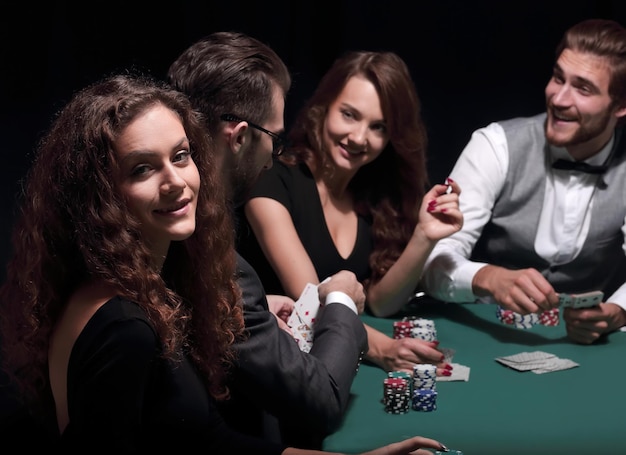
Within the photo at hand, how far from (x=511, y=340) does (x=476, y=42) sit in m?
2.36

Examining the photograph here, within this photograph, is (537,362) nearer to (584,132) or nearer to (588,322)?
(588,322)

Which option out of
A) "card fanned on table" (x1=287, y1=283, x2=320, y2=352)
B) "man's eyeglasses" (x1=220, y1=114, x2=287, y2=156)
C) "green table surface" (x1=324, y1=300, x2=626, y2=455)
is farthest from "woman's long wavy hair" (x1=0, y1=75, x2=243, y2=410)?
"card fanned on table" (x1=287, y1=283, x2=320, y2=352)

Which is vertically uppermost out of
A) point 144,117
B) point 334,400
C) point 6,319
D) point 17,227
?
point 144,117

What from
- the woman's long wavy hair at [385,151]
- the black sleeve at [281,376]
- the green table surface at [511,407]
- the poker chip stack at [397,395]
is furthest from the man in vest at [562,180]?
the black sleeve at [281,376]

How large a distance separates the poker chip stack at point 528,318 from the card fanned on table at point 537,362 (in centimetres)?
31

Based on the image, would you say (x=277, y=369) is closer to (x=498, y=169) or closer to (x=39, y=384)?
(x=39, y=384)

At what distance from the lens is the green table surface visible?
1.90m

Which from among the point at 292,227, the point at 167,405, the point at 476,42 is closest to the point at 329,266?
the point at 292,227

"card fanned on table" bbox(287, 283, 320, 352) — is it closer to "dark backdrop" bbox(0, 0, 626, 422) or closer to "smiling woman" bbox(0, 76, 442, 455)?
"smiling woman" bbox(0, 76, 442, 455)

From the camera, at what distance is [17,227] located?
1740 mm

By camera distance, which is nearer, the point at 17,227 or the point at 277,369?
the point at 17,227

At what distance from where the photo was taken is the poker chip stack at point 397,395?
203cm

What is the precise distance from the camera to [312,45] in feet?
14.5

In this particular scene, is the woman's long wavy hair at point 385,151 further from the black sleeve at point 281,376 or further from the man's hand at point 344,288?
the black sleeve at point 281,376
